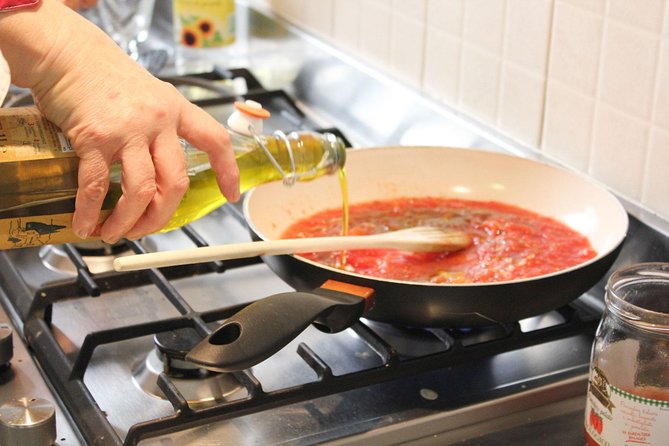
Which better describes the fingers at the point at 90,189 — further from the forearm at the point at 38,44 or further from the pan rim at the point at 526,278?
the pan rim at the point at 526,278

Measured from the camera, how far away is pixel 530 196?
3.75 feet

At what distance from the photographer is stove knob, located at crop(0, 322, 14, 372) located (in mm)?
881

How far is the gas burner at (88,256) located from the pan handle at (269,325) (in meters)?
0.37

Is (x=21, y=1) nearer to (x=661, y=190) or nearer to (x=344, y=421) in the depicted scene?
(x=344, y=421)

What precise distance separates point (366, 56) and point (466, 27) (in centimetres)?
26

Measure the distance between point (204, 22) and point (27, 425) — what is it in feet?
3.34

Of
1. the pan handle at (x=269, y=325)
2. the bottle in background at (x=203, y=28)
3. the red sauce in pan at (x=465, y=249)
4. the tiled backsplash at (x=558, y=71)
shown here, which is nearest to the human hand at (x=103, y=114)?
the pan handle at (x=269, y=325)

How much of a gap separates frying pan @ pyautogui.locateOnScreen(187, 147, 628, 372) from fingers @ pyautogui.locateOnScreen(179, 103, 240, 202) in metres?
0.09

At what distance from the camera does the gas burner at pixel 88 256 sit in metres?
1.12

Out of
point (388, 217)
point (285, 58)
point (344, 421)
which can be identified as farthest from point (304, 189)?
point (285, 58)

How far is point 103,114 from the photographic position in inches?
30.2

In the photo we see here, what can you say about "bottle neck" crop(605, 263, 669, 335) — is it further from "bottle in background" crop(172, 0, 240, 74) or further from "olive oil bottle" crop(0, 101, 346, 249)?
"bottle in background" crop(172, 0, 240, 74)

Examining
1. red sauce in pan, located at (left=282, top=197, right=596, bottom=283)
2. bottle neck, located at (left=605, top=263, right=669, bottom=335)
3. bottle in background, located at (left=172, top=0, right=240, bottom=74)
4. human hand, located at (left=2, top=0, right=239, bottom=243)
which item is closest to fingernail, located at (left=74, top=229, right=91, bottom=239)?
human hand, located at (left=2, top=0, right=239, bottom=243)

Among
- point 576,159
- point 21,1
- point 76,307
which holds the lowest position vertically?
point 76,307
